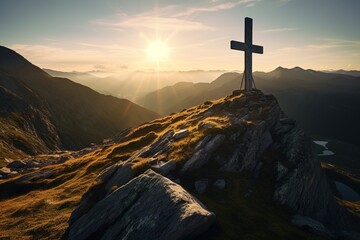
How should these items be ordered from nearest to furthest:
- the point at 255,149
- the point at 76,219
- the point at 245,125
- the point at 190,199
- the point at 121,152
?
the point at 190,199
the point at 76,219
the point at 255,149
the point at 245,125
the point at 121,152

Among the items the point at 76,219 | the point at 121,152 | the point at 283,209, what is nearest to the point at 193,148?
the point at 283,209

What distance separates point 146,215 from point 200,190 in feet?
36.6

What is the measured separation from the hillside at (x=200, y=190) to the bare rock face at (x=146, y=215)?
0.10 metres

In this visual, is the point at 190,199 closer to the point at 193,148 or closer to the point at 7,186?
the point at 193,148

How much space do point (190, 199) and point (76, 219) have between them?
16.3m

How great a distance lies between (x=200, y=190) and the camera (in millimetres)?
36281

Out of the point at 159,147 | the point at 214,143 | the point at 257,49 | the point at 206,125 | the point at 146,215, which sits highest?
the point at 257,49

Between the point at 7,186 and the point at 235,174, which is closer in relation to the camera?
the point at 235,174

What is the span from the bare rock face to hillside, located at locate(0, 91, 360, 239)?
10cm

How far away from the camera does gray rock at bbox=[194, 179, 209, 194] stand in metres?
36.3

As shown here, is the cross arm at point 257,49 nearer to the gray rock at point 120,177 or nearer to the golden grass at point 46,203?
the golden grass at point 46,203

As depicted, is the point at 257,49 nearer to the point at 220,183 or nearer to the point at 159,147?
the point at 159,147

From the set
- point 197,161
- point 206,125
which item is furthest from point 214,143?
point 206,125

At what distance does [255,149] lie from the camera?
4775cm
